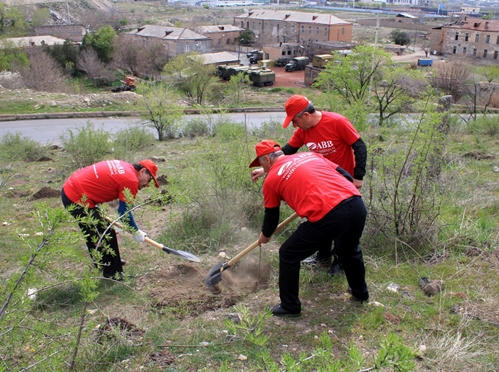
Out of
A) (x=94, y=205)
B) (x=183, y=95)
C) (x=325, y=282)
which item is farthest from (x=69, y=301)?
(x=183, y=95)

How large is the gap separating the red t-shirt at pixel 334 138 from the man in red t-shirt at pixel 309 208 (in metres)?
0.49

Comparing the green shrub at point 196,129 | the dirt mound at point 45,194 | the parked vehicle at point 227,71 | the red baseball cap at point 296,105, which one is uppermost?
the red baseball cap at point 296,105

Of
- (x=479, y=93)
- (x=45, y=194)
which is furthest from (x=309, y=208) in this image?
(x=479, y=93)

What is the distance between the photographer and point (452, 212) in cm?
511

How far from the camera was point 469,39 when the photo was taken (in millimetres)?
49812

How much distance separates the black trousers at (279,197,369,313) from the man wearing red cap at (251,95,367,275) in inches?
24.6

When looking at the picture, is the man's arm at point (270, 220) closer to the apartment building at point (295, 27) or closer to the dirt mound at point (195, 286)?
the dirt mound at point (195, 286)

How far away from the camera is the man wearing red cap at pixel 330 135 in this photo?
369 cm

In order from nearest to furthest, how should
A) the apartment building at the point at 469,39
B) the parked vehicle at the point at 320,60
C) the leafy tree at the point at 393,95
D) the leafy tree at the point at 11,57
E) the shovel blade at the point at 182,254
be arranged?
the shovel blade at the point at 182,254 < the leafy tree at the point at 393,95 < the leafy tree at the point at 11,57 < the parked vehicle at the point at 320,60 < the apartment building at the point at 469,39

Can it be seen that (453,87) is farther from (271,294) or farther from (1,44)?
(1,44)

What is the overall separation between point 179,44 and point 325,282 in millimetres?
48524

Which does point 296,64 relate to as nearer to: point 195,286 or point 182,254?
point 182,254

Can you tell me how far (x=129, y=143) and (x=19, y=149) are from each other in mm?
2651

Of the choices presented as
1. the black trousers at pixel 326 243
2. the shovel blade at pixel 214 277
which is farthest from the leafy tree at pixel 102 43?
the black trousers at pixel 326 243
